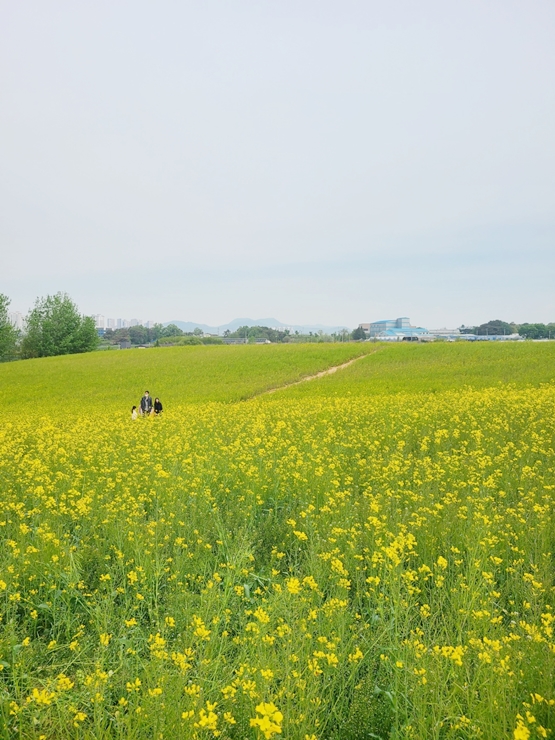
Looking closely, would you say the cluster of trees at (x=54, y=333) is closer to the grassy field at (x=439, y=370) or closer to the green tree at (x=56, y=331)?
the green tree at (x=56, y=331)

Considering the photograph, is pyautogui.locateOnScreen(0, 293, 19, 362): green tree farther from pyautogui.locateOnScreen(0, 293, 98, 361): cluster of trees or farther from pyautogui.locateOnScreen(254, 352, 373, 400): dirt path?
pyautogui.locateOnScreen(254, 352, 373, 400): dirt path

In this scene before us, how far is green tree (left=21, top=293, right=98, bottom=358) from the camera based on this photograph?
82188mm

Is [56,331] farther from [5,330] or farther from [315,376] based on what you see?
[315,376]

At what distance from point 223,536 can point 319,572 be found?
51.4 inches

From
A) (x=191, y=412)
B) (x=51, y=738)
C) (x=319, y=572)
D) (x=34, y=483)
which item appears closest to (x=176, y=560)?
(x=319, y=572)

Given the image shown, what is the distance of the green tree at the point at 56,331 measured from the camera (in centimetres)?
8219

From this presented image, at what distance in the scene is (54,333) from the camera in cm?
8250

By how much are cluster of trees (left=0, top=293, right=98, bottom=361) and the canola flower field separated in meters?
A: 77.5

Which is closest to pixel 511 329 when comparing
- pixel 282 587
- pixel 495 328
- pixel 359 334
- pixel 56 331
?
pixel 495 328

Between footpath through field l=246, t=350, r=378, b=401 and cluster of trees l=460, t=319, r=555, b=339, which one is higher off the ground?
cluster of trees l=460, t=319, r=555, b=339

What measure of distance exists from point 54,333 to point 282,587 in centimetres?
8701

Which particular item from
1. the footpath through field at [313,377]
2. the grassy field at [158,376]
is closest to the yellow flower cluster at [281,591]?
the grassy field at [158,376]

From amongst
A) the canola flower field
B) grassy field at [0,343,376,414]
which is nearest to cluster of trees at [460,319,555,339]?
grassy field at [0,343,376,414]

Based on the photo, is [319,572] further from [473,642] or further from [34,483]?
[34,483]
